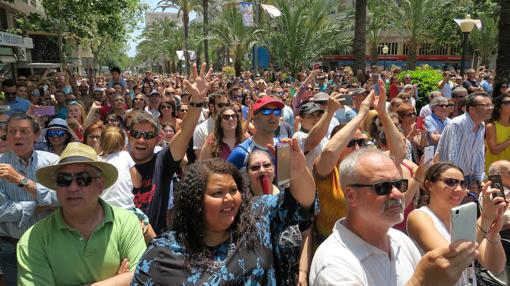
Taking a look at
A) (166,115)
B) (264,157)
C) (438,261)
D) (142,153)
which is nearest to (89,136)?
(142,153)

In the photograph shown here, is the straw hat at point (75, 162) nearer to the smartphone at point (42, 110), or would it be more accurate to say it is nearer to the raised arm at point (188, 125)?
the raised arm at point (188, 125)

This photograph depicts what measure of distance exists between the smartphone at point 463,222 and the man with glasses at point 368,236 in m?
0.30

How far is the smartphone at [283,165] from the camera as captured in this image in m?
2.02

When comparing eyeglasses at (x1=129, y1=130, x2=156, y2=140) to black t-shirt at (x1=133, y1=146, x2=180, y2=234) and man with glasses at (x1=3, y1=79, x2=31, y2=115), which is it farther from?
man with glasses at (x1=3, y1=79, x2=31, y2=115)

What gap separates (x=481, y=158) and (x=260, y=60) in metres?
41.7

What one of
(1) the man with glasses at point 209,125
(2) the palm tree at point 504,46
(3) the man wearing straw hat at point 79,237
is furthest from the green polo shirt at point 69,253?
(2) the palm tree at point 504,46

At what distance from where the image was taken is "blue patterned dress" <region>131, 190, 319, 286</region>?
193 centimetres

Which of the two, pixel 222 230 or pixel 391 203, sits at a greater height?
pixel 391 203

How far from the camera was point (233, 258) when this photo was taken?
1984 millimetres

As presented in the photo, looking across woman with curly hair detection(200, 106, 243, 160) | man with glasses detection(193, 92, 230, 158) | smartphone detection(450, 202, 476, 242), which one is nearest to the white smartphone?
smartphone detection(450, 202, 476, 242)

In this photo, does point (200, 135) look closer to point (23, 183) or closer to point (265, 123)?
point (265, 123)

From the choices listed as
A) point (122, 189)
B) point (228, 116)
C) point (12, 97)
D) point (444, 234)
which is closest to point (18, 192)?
point (122, 189)

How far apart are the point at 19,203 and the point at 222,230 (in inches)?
65.6

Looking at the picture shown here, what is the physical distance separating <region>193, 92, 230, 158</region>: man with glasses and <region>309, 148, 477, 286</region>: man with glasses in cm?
322
